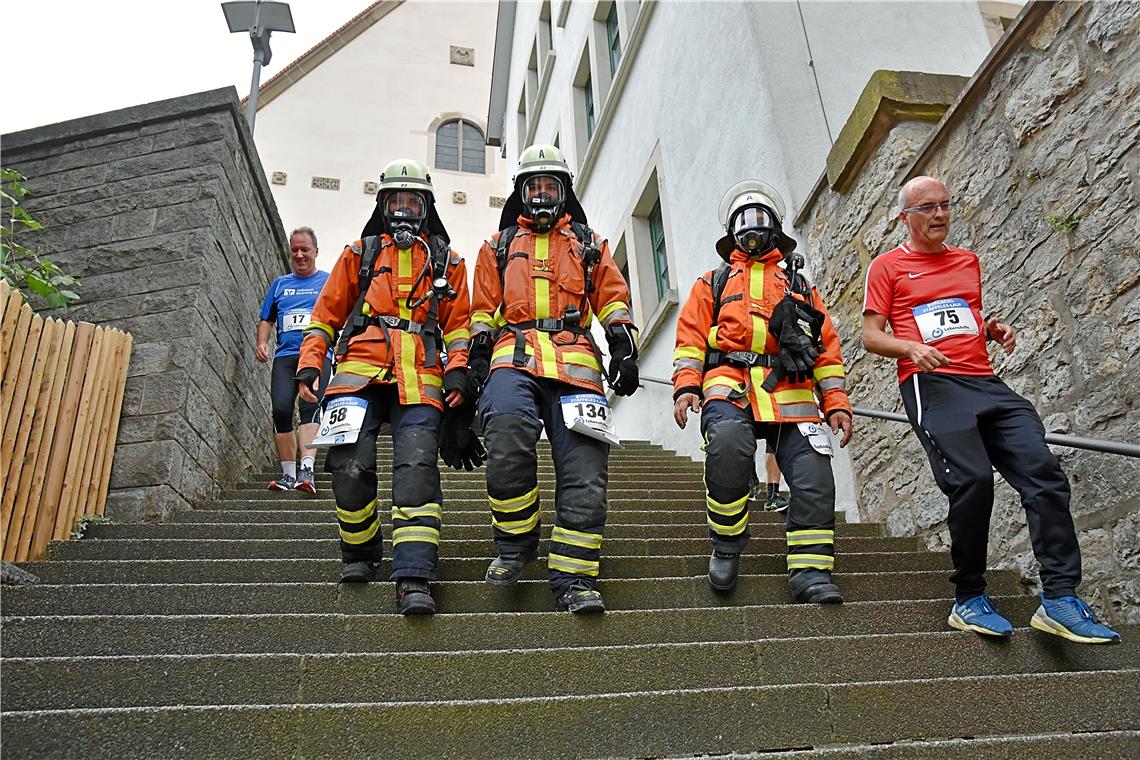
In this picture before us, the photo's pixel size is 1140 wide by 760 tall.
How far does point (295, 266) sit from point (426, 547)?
3.76 meters

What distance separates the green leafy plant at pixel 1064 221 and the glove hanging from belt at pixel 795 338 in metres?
1.25

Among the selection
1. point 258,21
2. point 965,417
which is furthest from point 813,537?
point 258,21

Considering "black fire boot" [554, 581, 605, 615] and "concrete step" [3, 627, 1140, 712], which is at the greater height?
"black fire boot" [554, 581, 605, 615]

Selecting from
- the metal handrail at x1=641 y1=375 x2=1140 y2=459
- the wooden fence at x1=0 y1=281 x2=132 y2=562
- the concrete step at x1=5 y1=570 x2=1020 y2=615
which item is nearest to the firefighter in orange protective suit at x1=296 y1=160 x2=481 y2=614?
the concrete step at x1=5 y1=570 x2=1020 y2=615

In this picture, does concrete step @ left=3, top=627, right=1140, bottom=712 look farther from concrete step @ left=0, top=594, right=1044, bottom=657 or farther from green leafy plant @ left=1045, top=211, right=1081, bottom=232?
green leafy plant @ left=1045, top=211, right=1081, bottom=232

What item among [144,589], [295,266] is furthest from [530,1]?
[144,589]

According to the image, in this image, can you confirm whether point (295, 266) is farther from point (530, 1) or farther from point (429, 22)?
point (429, 22)

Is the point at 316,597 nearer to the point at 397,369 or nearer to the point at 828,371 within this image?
the point at 397,369

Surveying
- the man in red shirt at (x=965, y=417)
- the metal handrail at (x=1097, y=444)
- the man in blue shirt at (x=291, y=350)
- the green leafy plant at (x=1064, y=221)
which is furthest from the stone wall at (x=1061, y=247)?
the man in blue shirt at (x=291, y=350)

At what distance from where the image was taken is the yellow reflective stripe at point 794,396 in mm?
3590

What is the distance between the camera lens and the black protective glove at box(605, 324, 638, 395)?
356cm

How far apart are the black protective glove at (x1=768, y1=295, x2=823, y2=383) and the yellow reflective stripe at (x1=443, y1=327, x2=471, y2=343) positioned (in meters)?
1.38

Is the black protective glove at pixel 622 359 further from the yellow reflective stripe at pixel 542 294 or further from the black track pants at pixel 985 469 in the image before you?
the black track pants at pixel 985 469

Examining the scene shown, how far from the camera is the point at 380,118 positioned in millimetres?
25047
